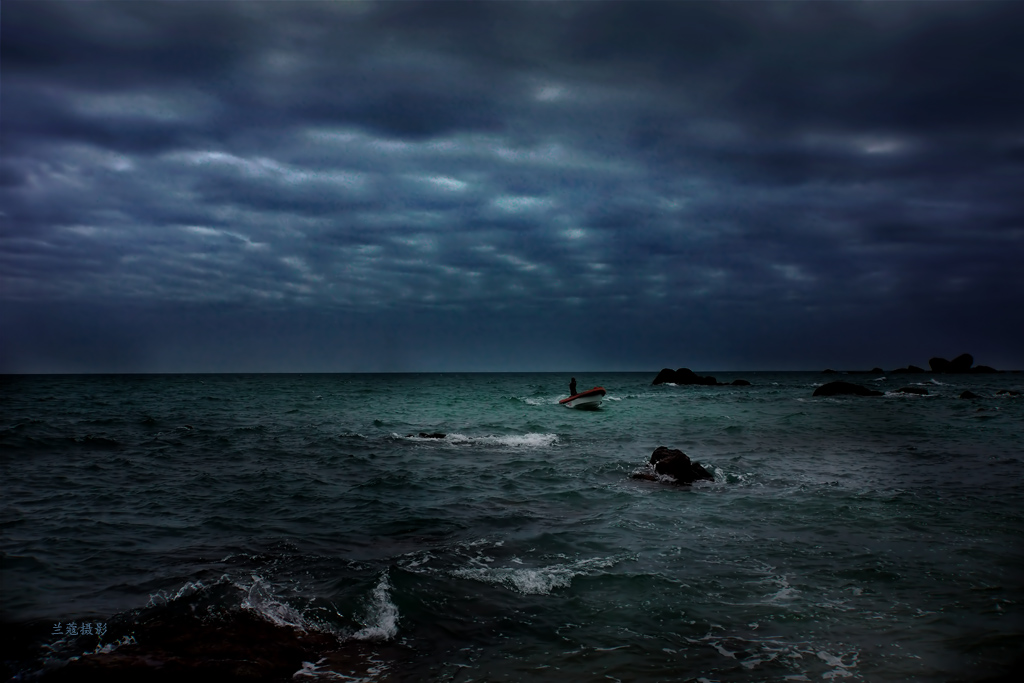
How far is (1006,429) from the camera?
27.4 meters

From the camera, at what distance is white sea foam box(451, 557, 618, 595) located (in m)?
8.40

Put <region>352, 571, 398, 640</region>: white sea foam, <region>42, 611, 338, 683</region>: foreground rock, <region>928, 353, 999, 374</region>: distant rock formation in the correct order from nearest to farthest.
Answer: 1. <region>42, 611, 338, 683</region>: foreground rock
2. <region>352, 571, 398, 640</region>: white sea foam
3. <region>928, 353, 999, 374</region>: distant rock formation

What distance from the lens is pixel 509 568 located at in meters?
9.10

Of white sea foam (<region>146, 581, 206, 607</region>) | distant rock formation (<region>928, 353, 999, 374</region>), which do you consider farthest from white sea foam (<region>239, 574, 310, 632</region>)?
distant rock formation (<region>928, 353, 999, 374</region>)

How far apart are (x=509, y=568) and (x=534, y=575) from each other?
505mm

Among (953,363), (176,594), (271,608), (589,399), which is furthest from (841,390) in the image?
(953,363)

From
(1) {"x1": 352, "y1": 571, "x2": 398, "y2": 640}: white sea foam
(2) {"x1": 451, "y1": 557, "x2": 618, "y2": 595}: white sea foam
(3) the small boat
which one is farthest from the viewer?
(3) the small boat

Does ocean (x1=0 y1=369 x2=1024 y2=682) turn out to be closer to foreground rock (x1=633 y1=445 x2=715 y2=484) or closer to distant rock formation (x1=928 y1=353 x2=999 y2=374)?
foreground rock (x1=633 y1=445 x2=715 y2=484)

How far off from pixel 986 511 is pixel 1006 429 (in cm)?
2021

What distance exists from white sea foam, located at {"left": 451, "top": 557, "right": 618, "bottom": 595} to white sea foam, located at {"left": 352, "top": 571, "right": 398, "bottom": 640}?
125cm

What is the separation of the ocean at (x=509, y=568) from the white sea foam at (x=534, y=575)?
0.05 metres

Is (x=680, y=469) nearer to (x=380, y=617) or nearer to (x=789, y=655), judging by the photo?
(x=789, y=655)

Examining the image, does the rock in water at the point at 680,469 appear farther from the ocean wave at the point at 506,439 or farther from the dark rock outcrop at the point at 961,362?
the dark rock outcrop at the point at 961,362

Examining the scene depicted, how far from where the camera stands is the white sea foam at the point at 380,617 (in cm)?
704
